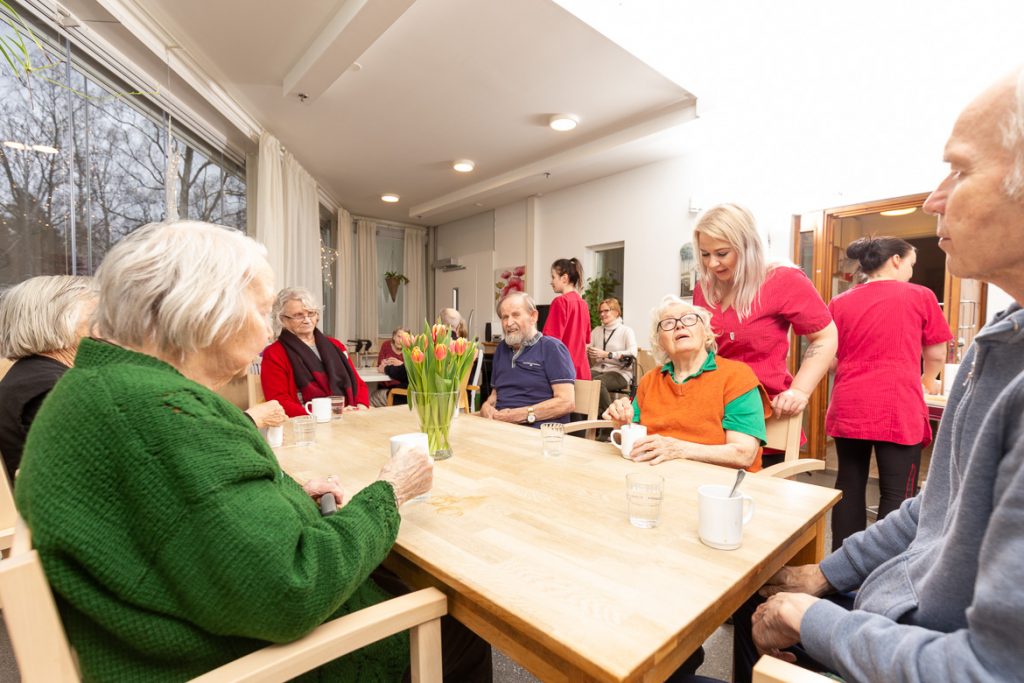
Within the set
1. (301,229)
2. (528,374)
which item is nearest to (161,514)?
(528,374)

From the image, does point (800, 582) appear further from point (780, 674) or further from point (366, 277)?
point (366, 277)

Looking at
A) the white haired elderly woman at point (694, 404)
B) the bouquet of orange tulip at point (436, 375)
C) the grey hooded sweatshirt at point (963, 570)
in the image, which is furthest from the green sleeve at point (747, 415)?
the bouquet of orange tulip at point (436, 375)

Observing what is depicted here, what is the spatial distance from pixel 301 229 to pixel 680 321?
486 centimetres

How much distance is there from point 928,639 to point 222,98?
4777 millimetres

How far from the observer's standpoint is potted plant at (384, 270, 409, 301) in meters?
8.37

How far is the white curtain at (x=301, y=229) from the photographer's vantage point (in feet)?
16.5

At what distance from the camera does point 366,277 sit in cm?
808

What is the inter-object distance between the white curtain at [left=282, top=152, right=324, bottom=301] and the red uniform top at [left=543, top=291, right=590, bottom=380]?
2806 millimetres

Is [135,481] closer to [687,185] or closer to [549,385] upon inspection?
[549,385]

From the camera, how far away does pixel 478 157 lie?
17.7 feet

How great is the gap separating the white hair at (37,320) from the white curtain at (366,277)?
20.8 ft

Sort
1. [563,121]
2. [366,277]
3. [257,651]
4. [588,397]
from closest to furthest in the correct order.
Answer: [257,651] → [588,397] → [563,121] → [366,277]

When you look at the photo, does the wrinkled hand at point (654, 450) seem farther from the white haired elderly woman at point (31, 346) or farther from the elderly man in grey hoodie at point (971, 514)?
the white haired elderly woman at point (31, 346)

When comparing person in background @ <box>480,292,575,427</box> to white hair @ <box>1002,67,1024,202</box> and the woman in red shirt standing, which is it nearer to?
the woman in red shirt standing
